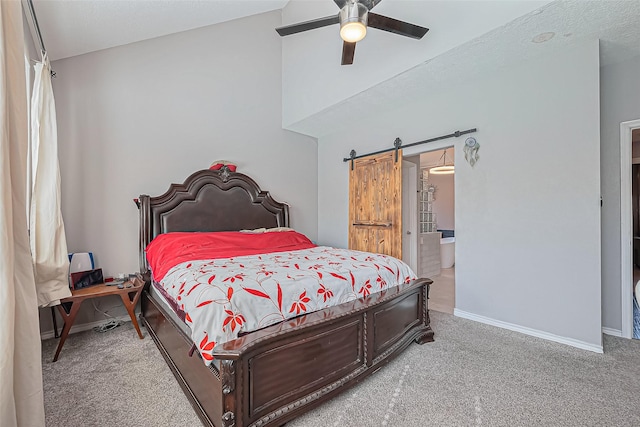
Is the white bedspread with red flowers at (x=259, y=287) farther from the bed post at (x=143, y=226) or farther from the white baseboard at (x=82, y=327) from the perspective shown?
the white baseboard at (x=82, y=327)

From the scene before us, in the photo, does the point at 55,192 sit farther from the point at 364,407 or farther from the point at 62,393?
the point at 364,407

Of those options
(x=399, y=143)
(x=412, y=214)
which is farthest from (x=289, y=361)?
(x=412, y=214)

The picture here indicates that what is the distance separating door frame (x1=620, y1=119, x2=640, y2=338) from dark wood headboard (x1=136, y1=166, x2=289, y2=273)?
147 inches

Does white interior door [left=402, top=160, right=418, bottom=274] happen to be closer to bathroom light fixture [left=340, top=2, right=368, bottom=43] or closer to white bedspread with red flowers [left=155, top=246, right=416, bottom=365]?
white bedspread with red flowers [left=155, top=246, right=416, bottom=365]

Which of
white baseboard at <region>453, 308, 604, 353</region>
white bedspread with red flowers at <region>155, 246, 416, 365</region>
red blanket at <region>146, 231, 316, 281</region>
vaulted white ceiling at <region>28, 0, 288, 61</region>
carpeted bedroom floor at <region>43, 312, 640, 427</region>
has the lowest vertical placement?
carpeted bedroom floor at <region>43, 312, 640, 427</region>

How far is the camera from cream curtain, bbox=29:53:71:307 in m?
2.28

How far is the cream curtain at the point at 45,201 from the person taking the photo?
228 cm

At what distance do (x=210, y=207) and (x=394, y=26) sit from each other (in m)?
2.82

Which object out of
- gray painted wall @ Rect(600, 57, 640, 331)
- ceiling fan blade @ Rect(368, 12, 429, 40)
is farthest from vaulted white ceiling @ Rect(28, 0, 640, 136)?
ceiling fan blade @ Rect(368, 12, 429, 40)

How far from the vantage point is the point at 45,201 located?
234 centimetres

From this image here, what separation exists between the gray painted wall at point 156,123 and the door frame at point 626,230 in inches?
152

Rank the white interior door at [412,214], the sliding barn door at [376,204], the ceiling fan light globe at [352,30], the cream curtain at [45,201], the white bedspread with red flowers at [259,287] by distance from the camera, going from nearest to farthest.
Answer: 1. the white bedspread with red flowers at [259,287]
2. the ceiling fan light globe at [352,30]
3. the cream curtain at [45,201]
4. the sliding barn door at [376,204]
5. the white interior door at [412,214]

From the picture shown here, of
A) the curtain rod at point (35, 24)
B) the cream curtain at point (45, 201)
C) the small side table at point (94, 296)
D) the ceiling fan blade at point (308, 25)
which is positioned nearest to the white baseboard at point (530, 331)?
the ceiling fan blade at point (308, 25)

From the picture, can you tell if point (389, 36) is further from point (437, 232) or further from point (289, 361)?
point (437, 232)
